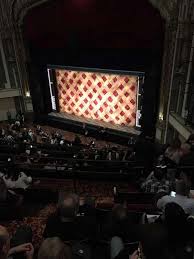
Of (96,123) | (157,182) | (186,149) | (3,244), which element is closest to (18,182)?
(157,182)

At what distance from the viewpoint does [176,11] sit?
804cm

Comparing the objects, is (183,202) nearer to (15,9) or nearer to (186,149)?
(186,149)

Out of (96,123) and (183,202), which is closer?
(183,202)

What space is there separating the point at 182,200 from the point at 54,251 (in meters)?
1.89

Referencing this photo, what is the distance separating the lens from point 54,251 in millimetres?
1849

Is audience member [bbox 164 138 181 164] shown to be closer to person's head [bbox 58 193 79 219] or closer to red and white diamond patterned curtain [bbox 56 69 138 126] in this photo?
person's head [bbox 58 193 79 219]

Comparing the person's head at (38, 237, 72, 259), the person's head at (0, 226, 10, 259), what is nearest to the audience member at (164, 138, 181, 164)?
the person's head at (38, 237, 72, 259)

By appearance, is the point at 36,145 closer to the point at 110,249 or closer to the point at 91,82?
the point at 91,82

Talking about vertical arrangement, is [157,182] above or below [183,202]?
below

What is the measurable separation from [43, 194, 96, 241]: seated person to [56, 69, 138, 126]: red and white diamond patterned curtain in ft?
27.1

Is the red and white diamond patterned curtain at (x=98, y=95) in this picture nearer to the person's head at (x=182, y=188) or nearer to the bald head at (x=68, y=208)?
the person's head at (x=182, y=188)

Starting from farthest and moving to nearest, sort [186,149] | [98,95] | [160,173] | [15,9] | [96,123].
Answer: [96,123] < [98,95] < [15,9] < [160,173] < [186,149]

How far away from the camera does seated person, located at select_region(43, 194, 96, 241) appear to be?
2.58 m

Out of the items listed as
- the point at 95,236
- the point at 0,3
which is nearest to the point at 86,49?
the point at 0,3
